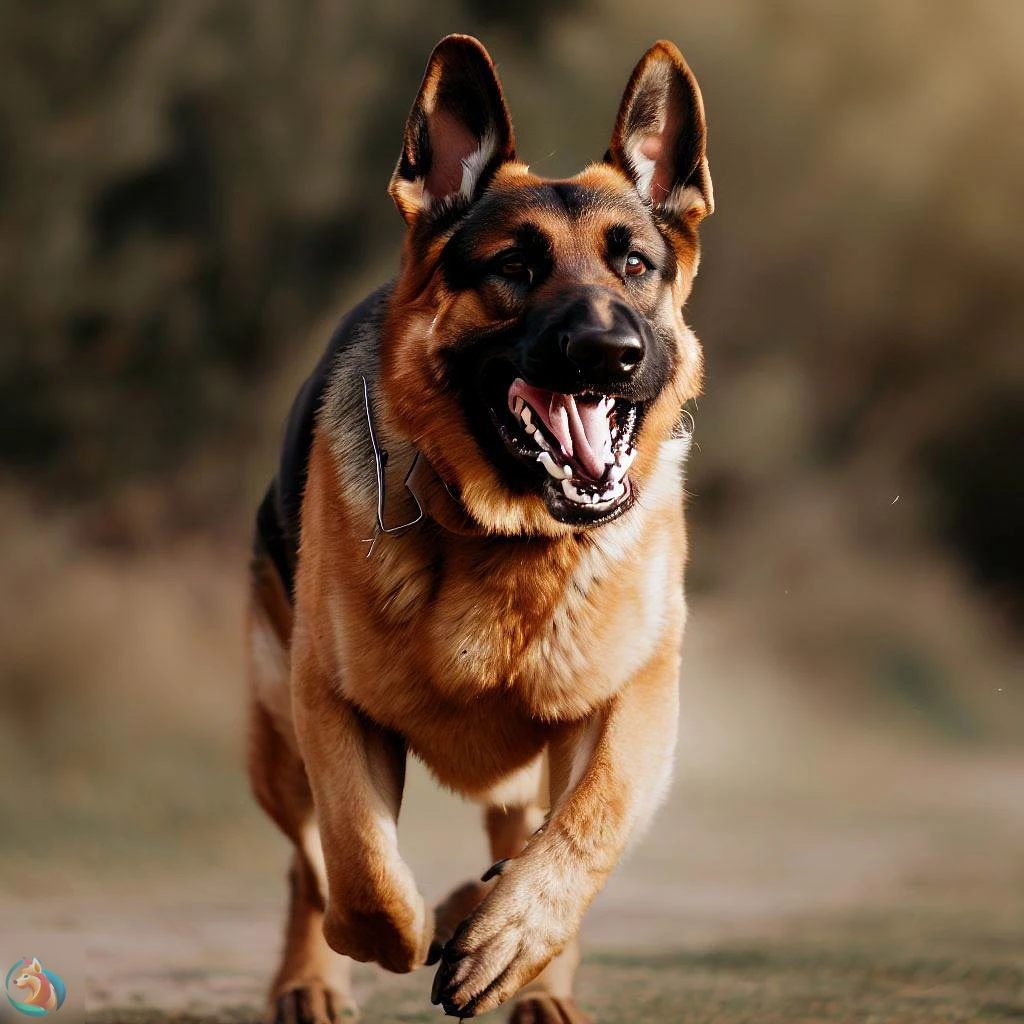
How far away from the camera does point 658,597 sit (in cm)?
350

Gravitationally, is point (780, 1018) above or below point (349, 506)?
below

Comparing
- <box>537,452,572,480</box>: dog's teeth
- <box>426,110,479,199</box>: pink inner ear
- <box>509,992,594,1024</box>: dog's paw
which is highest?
<box>426,110,479,199</box>: pink inner ear

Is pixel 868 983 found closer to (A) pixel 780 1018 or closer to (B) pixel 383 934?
(A) pixel 780 1018

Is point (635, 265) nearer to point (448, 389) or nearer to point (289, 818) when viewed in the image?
point (448, 389)

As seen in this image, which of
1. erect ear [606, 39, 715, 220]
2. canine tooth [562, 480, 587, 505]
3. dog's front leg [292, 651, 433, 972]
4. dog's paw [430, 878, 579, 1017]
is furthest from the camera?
erect ear [606, 39, 715, 220]

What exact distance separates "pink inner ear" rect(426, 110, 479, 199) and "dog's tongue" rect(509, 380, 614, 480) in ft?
1.83

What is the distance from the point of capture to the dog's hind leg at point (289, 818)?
13.6 ft

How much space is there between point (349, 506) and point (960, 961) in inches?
113

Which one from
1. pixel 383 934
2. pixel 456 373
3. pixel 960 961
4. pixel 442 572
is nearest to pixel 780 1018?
pixel 960 961

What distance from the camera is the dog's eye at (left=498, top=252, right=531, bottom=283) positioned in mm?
3318

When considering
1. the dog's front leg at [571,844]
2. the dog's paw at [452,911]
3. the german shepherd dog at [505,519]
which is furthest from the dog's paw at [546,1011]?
the dog's front leg at [571,844]

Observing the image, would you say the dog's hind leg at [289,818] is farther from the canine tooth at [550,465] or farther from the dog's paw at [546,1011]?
the canine tooth at [550,465]
